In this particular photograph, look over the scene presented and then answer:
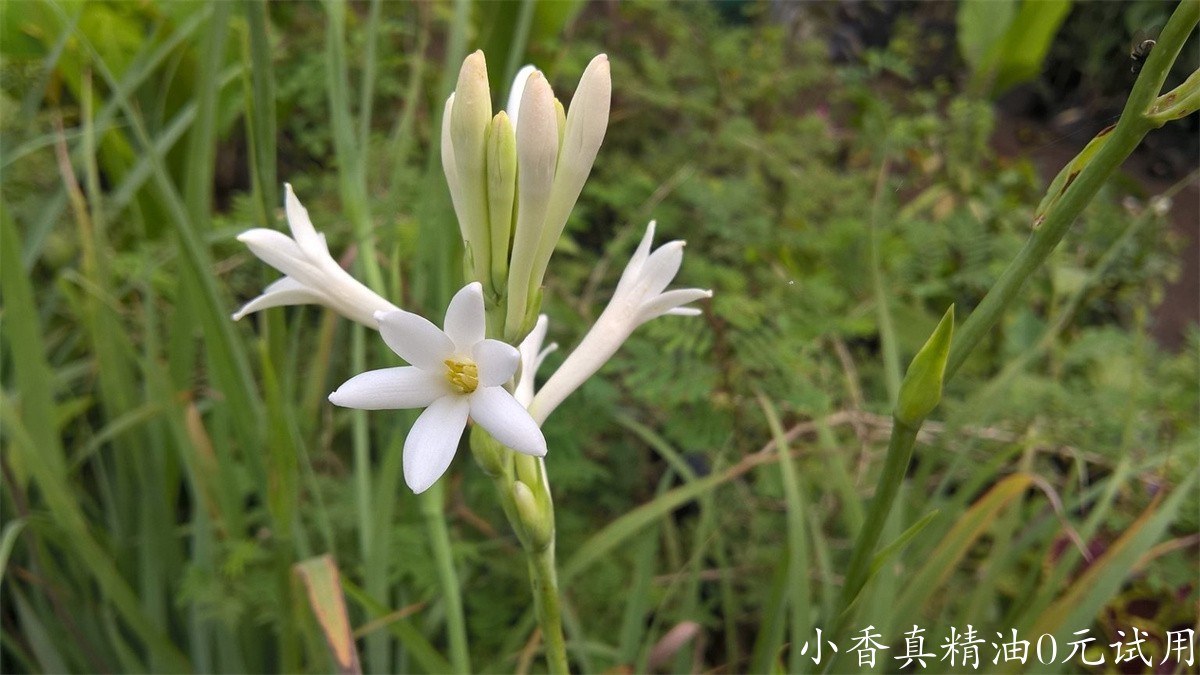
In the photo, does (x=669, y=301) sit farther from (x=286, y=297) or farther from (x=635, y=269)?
(x=286, y=297)

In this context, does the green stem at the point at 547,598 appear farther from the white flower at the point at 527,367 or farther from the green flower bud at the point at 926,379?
the green flower bud at the point at 926,379

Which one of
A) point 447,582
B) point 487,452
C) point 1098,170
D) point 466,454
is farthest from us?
point 466,454

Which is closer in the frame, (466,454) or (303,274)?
(303,274)

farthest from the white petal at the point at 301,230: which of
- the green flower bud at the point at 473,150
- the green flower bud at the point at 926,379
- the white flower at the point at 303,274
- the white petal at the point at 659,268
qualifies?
the green flower bud at the point at 926,379

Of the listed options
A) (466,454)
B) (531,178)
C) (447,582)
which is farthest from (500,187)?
(466,454)

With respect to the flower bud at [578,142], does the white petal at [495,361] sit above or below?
below

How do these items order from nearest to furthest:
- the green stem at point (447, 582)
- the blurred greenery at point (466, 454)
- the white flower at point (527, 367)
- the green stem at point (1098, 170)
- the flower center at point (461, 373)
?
1. the green stem at point (1098, 170)
2. the flower center at point (461, 373)
3. the white flower at point (527, 367)
4. the green stem at point (447, 582)
5. the blurred greenery at point (466, 454)
